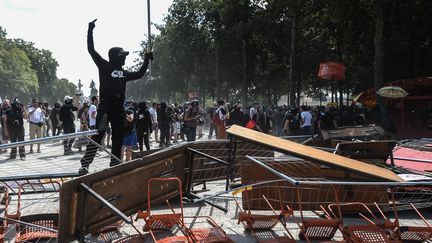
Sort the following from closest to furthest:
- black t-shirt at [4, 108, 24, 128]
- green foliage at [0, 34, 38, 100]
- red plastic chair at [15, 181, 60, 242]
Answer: red plastic chair at [15, 181, 60, 242], black t-shirt at [4, 108, 24, 128], green foliage at [0, 34, 38, 100]

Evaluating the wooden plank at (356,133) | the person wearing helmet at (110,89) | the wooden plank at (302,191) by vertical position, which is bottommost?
the wooden plank at (302,191)

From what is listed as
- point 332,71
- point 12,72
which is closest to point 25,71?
point 12,72

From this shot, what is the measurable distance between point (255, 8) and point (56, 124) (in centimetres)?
2785

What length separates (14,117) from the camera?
1522 centimetres

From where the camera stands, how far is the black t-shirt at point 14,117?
15.2 meters

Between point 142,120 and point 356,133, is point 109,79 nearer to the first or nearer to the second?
point 356,133

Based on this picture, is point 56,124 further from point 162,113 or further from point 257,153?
point 257,153

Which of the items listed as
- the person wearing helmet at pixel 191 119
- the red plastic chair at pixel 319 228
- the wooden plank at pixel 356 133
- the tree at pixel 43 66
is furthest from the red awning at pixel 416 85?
the tree at pixel 43 66

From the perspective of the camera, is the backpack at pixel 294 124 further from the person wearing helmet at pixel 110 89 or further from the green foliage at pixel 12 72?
the green foliage at pixel 12 72

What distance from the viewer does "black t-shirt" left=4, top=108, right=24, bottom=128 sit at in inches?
599

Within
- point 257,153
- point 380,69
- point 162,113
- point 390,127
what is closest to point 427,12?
point 380,69

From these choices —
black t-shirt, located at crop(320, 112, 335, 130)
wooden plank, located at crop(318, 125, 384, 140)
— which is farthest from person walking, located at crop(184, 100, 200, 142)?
wooden plank, located at crop(318, 125, 384, 140)

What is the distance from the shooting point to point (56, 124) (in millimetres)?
19344

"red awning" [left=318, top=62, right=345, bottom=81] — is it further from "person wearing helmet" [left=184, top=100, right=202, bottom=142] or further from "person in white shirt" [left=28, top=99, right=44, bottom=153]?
"person in white shirt" [left=28, top=99, right=44, bottom=153]
